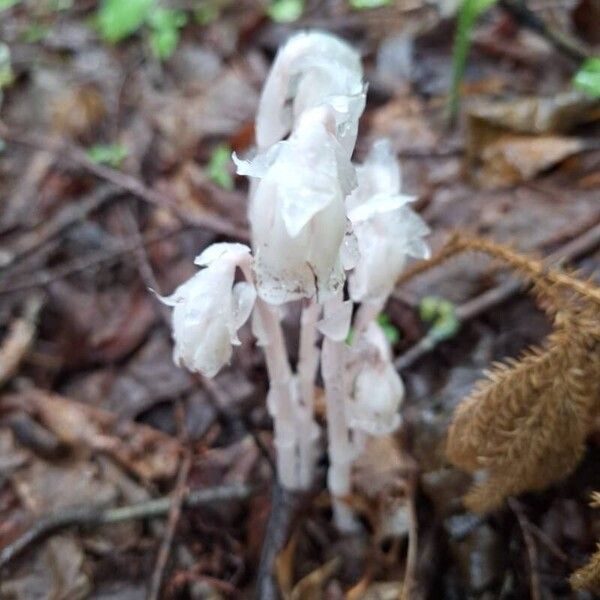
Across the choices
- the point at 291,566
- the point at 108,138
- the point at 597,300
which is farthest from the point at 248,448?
the point at 108,138

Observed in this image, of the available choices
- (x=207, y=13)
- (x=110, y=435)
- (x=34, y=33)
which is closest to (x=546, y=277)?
(x=110, y=435)

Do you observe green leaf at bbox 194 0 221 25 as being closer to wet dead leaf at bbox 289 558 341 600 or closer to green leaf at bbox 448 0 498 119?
green leaf at bbox 448 0 498 119

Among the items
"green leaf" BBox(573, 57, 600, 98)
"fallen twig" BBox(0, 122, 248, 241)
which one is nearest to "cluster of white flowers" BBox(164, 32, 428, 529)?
"green leaf" BBox(573, 57, 600, 98)

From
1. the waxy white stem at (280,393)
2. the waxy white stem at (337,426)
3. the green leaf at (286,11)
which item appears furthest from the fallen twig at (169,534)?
the green leaf at (286,11)

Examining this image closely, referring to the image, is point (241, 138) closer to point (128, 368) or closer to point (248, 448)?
point (128, 368)

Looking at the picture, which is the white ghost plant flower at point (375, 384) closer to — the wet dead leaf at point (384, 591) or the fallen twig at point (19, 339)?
the wet dead leaf at point (384, 591)

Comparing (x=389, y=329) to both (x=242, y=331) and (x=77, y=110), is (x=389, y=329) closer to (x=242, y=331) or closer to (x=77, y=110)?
(x=242, y=331)
